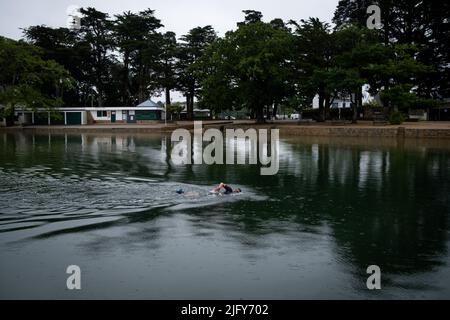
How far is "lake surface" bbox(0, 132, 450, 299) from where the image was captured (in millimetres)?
9008

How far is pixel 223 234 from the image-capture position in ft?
40.5

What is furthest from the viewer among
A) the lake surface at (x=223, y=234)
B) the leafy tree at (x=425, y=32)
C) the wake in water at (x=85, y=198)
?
the leafy tree at (x=425, y=32)

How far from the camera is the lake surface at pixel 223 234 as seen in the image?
355 inches

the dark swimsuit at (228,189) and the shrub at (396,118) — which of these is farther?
the shrub at (396,118)

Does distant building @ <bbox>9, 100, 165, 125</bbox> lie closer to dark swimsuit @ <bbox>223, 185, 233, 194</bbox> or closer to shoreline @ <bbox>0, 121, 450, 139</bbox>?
shoreline @ <bbox>0, 121, 450, 139</bbox>

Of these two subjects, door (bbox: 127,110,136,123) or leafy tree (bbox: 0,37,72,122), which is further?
door (bbox: 127,110,136,123)

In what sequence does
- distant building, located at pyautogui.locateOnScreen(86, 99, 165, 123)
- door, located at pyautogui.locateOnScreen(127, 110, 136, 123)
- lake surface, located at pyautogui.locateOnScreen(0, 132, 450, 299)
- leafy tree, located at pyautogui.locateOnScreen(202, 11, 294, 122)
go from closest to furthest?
lake surface, located at pyautogui.locateOnScreen(0, 132, 450, 299)
leafy tree, located at pyautogui.locateOnScreen(202, 11, 294, 122)
distant building, located at pyautogui.locateOnScreen(86, 99, 165, 123)
door, located at pyautogui.locateOnScreen(127, 110, 136, 123)

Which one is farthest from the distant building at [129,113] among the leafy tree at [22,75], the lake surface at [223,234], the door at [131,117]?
the lake surface at [223,234]

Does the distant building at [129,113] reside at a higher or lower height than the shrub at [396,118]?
higher

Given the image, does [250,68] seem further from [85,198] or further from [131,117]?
[85,198]

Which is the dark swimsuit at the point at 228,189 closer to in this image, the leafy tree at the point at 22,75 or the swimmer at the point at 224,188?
the swimmer at the point at 224,188

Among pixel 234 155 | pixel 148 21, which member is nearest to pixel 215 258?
pixel 234 155

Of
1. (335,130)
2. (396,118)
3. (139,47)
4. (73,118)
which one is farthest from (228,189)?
(139,47)

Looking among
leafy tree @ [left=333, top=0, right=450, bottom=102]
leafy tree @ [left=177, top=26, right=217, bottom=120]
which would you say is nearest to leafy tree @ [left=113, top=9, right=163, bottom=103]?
leafy tree @ [left=177, top=26, right=217, bottom=120]
